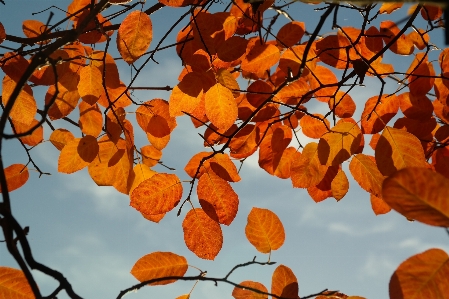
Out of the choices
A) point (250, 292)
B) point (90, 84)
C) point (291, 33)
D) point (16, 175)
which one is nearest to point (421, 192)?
point (250, 292)

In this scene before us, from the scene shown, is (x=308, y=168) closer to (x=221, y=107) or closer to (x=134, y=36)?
(x=221, y=107)

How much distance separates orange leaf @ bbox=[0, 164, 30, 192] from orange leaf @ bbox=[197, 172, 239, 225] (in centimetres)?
97

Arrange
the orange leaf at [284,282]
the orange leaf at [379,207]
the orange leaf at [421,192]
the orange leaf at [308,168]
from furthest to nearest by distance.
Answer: the orange leaf at [379,207]
the orange leaf at [308,168]
the orange leaf at [284,282]
the orange leaf at [421,192]

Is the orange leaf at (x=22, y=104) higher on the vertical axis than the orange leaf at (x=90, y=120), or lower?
lower

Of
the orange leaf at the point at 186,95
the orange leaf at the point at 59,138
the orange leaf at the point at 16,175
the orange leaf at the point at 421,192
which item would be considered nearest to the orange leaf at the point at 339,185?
the orange leaf at the point at 186,95

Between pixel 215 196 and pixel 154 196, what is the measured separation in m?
0.22

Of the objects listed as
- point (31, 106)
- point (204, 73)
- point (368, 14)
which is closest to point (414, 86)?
point (368, 14)

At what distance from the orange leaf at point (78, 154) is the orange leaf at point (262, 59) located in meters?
0.71

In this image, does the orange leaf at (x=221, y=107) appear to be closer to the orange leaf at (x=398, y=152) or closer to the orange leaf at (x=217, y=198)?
the orange leaf at (x=217, y=198)

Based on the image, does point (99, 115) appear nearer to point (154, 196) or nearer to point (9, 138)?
point (154, 196)

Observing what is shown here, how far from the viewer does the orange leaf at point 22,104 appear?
1656 millimetres

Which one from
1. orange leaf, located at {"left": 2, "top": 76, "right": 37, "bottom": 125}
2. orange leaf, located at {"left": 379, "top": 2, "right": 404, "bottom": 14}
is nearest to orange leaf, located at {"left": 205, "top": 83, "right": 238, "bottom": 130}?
orange leaf, located at {"left": 2, "top": 76, "right": 37, "bottom": 125}

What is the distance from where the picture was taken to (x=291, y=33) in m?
1.77

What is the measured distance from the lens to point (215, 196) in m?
1.63
